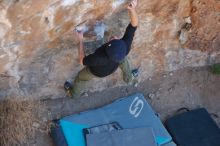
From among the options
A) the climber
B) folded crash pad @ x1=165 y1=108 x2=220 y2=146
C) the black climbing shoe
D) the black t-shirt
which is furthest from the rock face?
folded crash pad @ x1=165 y1=108 x2=220 y2=146

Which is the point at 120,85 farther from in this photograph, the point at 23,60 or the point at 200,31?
the point at 23,60

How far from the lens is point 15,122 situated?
4.66 meters

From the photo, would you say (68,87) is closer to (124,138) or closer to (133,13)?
(124,138)

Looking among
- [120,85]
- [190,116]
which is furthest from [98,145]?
[190,116]

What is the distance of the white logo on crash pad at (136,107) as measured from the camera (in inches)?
208

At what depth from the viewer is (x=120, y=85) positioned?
5.60 meters

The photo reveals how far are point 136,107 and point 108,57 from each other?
1.31 m

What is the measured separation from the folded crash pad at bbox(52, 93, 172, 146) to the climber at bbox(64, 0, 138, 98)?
32 cm

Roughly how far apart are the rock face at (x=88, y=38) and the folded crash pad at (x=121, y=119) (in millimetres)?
339

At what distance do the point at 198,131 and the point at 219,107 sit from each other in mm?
607

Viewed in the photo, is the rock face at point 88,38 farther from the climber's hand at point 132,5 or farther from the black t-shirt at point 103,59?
the black t-shirt at point 103,59

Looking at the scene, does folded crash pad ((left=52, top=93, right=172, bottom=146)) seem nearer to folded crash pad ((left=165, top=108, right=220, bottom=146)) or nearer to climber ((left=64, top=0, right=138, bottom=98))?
folded crash pad ((left=165, top=108, right=220, bottom=146))

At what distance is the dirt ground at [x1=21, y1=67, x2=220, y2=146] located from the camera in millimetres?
5352

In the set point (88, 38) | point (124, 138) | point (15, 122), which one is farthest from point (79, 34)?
point (124, 138)
